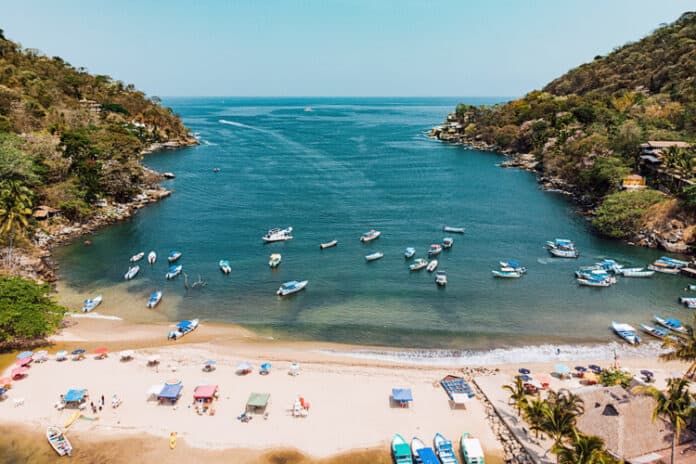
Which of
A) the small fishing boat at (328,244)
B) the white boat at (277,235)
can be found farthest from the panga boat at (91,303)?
the small fishing boat at (328,244)

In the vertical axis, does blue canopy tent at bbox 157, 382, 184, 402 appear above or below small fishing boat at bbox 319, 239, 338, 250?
below

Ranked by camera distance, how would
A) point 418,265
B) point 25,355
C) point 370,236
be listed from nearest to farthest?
point 25,355 → point 418,265 → point 370,236

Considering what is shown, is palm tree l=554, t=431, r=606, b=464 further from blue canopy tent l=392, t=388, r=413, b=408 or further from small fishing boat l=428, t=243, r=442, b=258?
small fishing boat l=428, t=243, r=442, b=258

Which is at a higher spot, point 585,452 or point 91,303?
point 585,452

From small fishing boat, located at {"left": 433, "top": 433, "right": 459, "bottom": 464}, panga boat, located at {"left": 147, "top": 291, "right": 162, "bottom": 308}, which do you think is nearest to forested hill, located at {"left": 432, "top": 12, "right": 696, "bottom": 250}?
small fishing boat, located at {"left": 433, "top": 433, "right": 459, "bottom": 464}

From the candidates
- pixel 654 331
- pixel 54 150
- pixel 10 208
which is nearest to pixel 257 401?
pixel 654 331

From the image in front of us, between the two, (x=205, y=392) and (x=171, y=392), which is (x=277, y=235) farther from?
(x=171, y=392)
